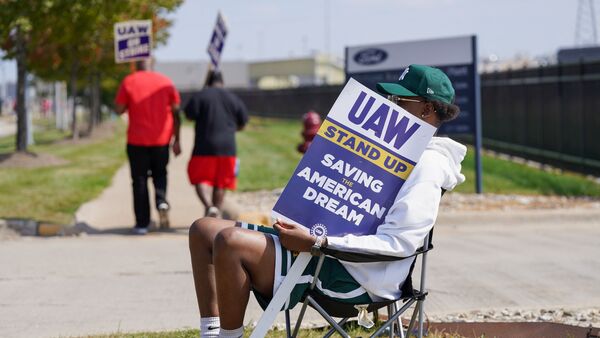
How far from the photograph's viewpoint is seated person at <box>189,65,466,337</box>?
400 cm

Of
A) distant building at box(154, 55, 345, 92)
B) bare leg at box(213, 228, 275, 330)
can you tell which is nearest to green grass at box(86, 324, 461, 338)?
bare leg at box(213, 228, 275, 330)

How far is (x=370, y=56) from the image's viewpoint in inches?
506

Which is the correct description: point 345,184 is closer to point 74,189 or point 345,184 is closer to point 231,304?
point 231,304

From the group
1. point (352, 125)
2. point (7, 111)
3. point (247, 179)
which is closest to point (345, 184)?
point (352, 125)

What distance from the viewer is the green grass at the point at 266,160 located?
14852mm

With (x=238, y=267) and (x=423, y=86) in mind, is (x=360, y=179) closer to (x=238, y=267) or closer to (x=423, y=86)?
(x=423, y=86)

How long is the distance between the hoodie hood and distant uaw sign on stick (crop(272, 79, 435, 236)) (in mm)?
153

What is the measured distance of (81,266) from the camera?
7957 mm

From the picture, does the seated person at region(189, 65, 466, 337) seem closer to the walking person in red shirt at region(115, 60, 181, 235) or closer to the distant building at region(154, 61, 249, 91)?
the walking person in red shirt at region(115, 60, 181, 235)

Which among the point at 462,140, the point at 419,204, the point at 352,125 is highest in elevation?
the point at 352,125

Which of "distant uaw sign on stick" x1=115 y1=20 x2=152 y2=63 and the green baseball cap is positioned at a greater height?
the green baseball cap

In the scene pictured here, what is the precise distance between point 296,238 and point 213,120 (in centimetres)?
602

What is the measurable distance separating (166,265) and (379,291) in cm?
418

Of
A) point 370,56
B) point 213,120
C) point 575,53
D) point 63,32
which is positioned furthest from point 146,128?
point 575,53
